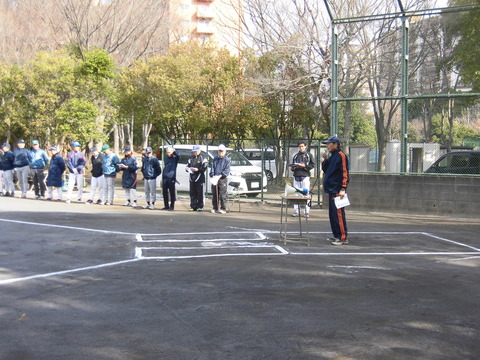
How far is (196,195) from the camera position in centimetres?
1684

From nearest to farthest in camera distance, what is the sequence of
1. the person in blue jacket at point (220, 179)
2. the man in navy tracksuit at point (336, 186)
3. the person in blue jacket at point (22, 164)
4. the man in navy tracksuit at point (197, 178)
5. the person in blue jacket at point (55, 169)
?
the man in navy tracksuit at point (336, 186), the person in blue jacket at point (220, 179), the man in navy tracksuit at point (197, 178), the person in blue jacket at point (55, 169), the person in blue jacket at point (22, 164)

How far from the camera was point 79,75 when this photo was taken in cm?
2747

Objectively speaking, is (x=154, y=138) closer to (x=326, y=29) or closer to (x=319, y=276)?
(x=326, y=29)

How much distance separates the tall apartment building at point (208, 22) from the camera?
27.0m

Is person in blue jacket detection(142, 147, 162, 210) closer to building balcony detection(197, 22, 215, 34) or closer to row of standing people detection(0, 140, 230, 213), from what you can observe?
row of standing people detection(0, 140, 230, 213)

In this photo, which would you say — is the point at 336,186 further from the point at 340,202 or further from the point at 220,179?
the point at 220,179

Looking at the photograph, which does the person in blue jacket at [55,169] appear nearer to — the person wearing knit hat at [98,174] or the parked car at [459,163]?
the person wearing knit hat at [98,174]

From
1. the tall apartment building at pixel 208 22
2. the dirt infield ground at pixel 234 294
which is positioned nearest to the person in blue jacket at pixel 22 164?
the dirt infield ground at pixel 234 294

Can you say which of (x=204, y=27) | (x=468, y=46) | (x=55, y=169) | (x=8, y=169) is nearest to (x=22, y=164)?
(x=8, y=169)

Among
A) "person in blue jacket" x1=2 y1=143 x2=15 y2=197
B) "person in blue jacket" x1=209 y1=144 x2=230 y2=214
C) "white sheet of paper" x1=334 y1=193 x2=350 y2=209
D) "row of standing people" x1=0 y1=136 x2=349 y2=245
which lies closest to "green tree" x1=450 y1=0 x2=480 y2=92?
"row of standing people" x1=0 y1=136 x2=349 y2=245

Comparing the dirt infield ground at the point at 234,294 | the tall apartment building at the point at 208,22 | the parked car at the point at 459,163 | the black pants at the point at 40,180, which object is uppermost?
the tall apartment building at the point at 208,22

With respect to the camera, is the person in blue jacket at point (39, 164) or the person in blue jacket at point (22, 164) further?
the person in blue jacket at point (22, 164)

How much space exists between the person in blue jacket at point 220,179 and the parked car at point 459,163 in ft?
18.0

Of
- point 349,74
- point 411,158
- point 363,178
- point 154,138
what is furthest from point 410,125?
point 154,138
